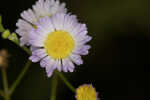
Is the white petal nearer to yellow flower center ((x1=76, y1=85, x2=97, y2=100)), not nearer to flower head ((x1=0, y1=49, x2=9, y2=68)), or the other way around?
yellow flower center ((x1=76, y1=85, x2=97, y2=100))

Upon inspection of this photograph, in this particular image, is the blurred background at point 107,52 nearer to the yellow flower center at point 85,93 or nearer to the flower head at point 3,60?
the flower head at point 3,60

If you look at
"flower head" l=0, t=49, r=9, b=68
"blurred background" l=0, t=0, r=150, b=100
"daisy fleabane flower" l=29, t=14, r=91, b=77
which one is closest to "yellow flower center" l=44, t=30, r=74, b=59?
"daisy fleabane flower" l=29, t=14, r=91, b=77

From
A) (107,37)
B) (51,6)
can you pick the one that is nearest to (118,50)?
(107,37)

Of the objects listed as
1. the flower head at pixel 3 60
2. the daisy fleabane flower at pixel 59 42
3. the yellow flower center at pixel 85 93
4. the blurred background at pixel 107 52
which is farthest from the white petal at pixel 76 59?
the blurred background at pixel 107 52

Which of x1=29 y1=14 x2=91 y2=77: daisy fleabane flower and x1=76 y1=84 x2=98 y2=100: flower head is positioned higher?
x1=29 y1=14 x2=91 y2=77: daisy fleabane flower

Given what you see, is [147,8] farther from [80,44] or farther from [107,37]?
[80,44]

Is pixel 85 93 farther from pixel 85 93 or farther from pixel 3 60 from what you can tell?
pixel 3 60

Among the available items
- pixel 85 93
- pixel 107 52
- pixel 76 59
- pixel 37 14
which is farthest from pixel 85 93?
pixel 107 52
